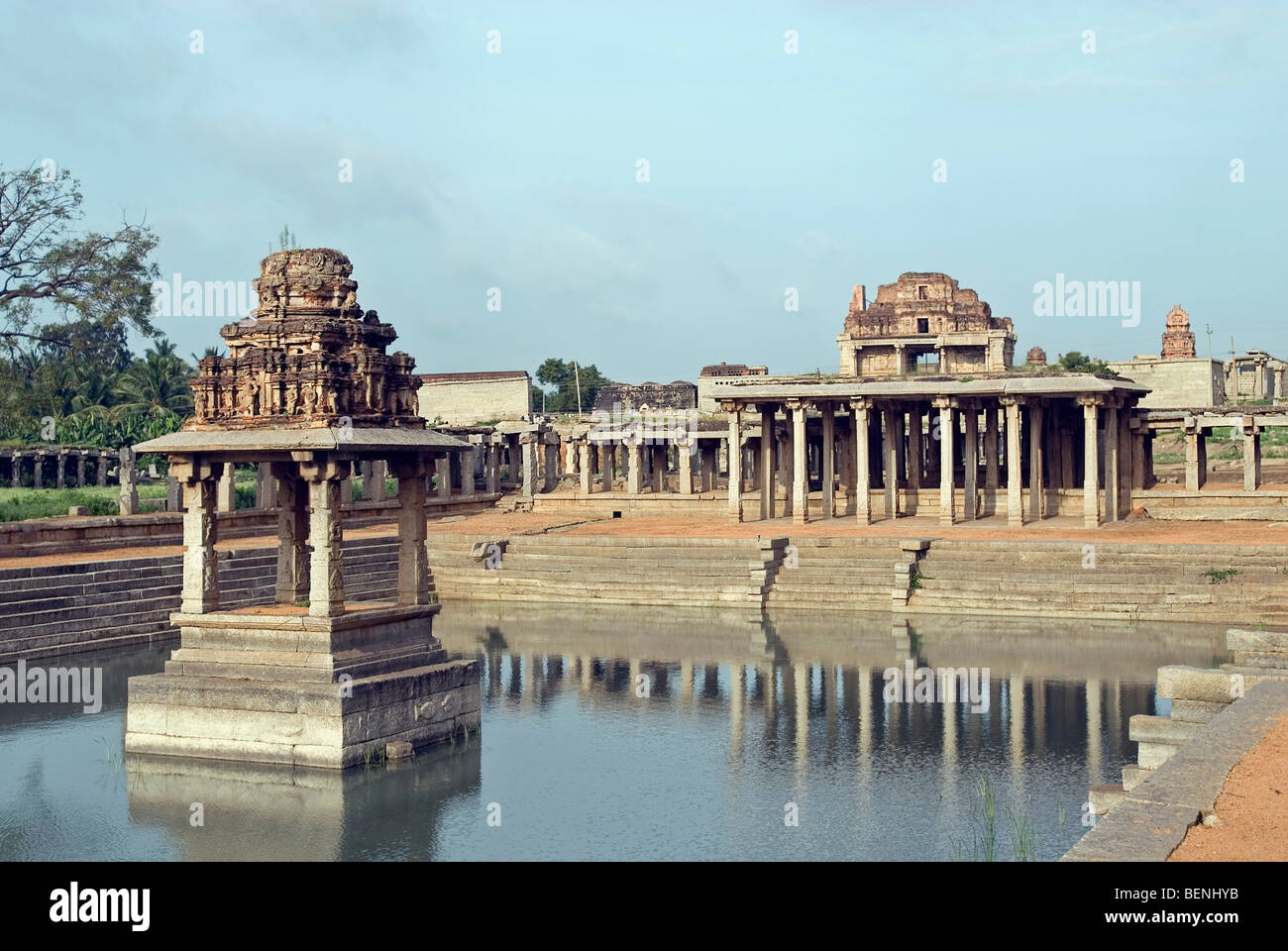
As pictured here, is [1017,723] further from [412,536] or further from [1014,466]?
[1014,466]

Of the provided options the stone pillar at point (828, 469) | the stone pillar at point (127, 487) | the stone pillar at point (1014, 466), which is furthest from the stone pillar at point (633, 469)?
the stone pillar at point (127, 487)

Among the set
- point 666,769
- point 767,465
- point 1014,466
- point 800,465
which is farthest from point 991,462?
point 666,769

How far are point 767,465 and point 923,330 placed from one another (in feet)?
61.7

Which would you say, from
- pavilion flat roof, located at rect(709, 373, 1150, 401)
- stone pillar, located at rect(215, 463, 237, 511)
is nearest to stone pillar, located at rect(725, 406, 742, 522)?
pavilion flat roof, located at rect(709, 373, 1150, 401)

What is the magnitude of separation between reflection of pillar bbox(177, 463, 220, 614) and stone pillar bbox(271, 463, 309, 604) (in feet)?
4.60

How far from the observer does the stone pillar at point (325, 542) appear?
53.9ft

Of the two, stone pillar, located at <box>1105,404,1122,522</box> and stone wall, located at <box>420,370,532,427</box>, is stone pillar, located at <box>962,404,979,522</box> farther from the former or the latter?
stone wall, located at <box>420,370,532,427</box>

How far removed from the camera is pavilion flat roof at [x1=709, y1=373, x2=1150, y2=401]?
3600cm

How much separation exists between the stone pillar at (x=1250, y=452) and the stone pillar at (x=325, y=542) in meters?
30.7

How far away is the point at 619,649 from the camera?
1002 inches

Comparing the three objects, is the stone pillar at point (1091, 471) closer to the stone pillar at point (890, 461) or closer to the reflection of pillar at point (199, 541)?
the stone pillar at point (890, 461)

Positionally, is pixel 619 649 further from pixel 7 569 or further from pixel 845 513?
pixel 845 513
